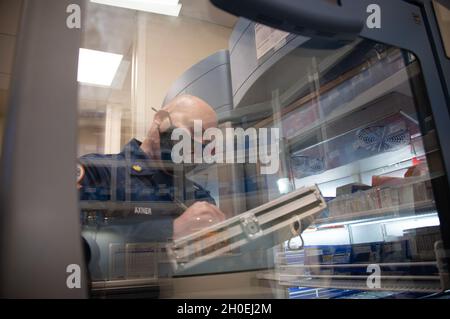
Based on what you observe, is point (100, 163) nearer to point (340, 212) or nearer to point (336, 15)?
point (336, 15)

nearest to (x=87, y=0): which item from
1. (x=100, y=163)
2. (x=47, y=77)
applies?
(x=47, y=77)

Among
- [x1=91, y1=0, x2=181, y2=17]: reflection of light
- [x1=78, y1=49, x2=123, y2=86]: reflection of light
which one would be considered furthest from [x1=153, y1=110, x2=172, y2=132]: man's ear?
[x1=91, y1=0, x2=181, y2=17]: reflection of light

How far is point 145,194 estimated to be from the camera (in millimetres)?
758

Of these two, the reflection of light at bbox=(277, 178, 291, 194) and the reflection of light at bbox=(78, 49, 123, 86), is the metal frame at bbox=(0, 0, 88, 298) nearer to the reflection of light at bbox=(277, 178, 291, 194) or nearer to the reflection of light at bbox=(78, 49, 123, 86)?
the reflection of light at bbox=(78, 49, 123, 86)

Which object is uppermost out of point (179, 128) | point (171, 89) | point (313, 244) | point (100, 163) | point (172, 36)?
point (172, 36)

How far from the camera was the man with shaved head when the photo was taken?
2.27 feet

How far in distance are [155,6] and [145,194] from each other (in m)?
0.46

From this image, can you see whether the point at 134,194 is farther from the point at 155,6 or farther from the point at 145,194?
the point at 155,6

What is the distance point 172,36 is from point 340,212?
698 millimetres

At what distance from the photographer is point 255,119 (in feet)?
3.24

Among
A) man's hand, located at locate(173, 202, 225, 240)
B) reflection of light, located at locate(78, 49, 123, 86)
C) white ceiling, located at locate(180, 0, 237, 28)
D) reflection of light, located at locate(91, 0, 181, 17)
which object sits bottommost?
man's hand, located at locate(173, 202, 225, 240)

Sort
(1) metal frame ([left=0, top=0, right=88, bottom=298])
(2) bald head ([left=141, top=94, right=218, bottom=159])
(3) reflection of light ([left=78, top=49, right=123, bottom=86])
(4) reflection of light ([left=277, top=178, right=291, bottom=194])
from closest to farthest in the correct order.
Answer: (1) metal frame ([left=0, top=0, right=88, bottom=298]) → (3) reflection of light ([left=78, top=49, right=123, bottom=86]) → (2) bald head ([left=141, top=94, right=218, bottom=159]) → (4) reflection of light ([left=277, top=178, right=291, bottom=194])

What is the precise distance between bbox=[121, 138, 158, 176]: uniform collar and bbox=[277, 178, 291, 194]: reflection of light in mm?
337

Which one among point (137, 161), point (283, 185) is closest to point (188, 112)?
point (137, 161)
